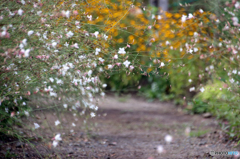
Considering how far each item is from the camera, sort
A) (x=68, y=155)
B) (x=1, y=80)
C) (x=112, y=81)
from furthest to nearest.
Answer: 1. (x=112, y=81)
2. (x=68, y=155)
3. (x=1, y=80)

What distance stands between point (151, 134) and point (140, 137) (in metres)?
0.22

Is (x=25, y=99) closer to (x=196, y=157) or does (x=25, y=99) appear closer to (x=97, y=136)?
(x=97, y=136)

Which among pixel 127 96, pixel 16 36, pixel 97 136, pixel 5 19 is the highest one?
pixel 5 19

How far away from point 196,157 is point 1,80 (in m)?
1.98

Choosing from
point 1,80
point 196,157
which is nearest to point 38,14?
point 1,80

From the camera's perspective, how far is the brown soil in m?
2.67

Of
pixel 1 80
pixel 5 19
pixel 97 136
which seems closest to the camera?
pixel 5 19

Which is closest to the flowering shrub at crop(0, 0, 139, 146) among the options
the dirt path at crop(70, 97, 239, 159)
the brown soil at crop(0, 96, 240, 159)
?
the brown soil at crop(0, 96, 240, 159)

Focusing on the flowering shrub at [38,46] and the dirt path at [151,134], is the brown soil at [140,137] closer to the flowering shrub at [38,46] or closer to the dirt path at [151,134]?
the dirt path at [151,134]

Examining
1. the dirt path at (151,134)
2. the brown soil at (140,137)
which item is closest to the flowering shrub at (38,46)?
the brown soil at (140,137)

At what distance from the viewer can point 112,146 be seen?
303cm

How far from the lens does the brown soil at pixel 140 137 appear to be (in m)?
2.67

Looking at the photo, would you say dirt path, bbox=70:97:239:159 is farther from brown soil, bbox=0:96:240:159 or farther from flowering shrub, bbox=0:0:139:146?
flowering shrub, bbox=0:0:139:146

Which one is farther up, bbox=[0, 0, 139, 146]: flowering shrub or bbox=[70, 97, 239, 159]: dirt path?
bbox=[0, 0, 139, 146]: flowering shrub
